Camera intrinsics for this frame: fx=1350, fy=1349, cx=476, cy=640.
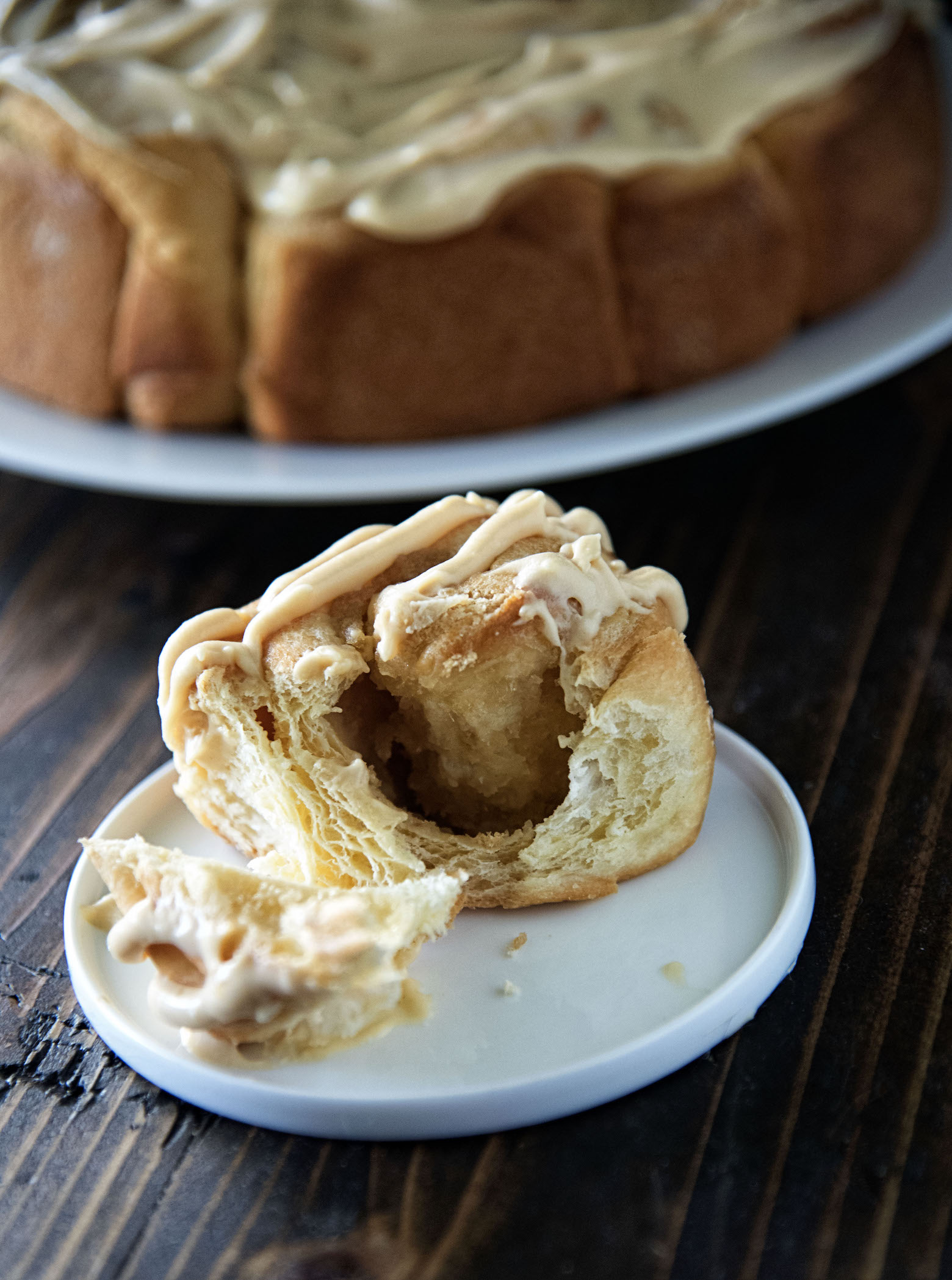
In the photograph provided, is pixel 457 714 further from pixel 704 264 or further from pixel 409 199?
pixel 704 264

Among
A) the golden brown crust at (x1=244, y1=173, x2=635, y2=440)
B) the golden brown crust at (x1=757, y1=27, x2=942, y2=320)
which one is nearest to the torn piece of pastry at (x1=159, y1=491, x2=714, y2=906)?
the golden brown crust at (x1=244, y1=173, x2=635, y2=440)

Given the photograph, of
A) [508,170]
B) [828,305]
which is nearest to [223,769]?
[508,170]

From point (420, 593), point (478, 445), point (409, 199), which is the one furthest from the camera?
point (478, 445)

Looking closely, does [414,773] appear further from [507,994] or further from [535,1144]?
[535,1144]

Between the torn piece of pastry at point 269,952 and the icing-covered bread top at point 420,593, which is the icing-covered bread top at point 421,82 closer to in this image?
the icing-covered bread top at point 420,593

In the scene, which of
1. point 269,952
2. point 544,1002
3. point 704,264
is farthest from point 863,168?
point 269,952

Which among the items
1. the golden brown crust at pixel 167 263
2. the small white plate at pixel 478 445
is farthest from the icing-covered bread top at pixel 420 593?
the golden brown crust at pixel 167 263

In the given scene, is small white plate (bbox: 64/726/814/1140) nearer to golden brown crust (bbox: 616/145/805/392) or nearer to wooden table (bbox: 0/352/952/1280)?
wooden table (bbox: 0/352/952/1280)
